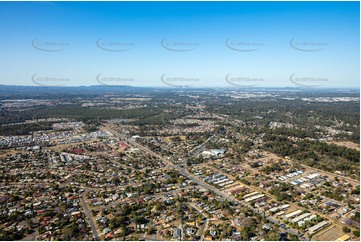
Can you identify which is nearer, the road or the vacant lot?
the vacant lot

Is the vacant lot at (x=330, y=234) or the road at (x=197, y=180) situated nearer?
the vacant lot at (x=330, y=234)

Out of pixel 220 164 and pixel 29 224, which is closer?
pixel 29 224

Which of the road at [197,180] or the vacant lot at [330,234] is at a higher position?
the vacant lot at [330,234]

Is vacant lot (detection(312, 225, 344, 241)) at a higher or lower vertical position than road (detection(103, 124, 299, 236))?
higher

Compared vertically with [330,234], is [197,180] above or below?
below

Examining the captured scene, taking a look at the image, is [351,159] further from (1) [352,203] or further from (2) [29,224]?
(2) [29,224]

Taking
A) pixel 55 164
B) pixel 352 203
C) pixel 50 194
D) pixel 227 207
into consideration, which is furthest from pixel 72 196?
pixel 352 203

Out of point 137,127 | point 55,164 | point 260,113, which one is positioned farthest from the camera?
point 260,113

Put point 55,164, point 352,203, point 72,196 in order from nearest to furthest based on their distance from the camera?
point 352,203
point 72,196
point 55,164

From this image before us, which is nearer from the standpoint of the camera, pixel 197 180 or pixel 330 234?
pixel 330 234

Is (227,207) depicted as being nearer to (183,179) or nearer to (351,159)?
(183,179)
